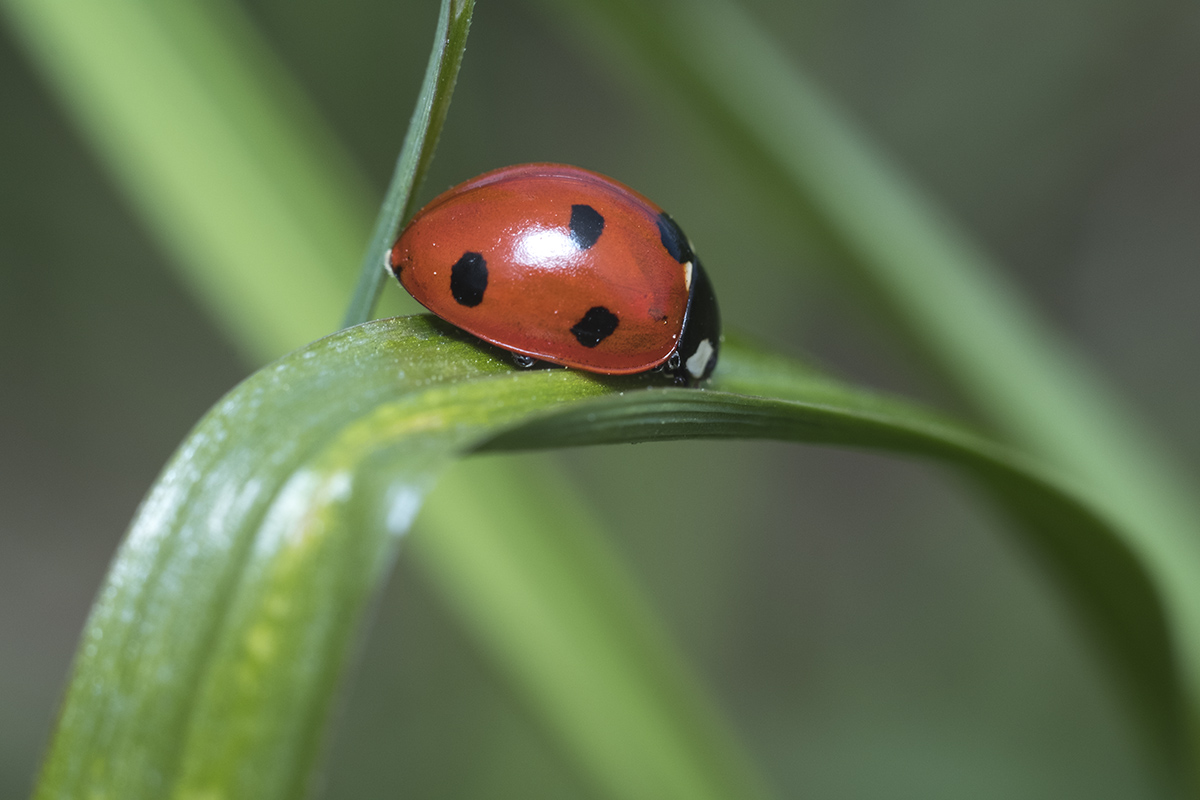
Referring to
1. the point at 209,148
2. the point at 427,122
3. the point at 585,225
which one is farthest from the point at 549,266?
the point at 209,148

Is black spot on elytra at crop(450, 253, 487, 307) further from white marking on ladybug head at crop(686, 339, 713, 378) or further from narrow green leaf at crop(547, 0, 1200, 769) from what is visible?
narrow green leaf at crop(547, 0, 1200, 769)

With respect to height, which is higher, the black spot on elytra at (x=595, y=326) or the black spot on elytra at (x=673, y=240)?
the black spot on elytra at (x=673, y=240)

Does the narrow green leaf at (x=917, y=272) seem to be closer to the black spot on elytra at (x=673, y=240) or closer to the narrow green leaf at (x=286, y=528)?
the black spot on elytra at (x=673, y=240)

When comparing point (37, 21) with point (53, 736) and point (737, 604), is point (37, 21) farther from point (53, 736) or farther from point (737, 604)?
point (737, 604)

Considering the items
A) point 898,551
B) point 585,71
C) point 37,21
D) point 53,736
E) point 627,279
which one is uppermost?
point 585,71

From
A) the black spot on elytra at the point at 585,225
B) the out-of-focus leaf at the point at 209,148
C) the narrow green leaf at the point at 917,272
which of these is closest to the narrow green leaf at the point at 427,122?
the black spot on elytra at the point at 585,225

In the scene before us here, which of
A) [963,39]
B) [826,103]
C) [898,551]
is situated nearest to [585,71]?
[963,39]
